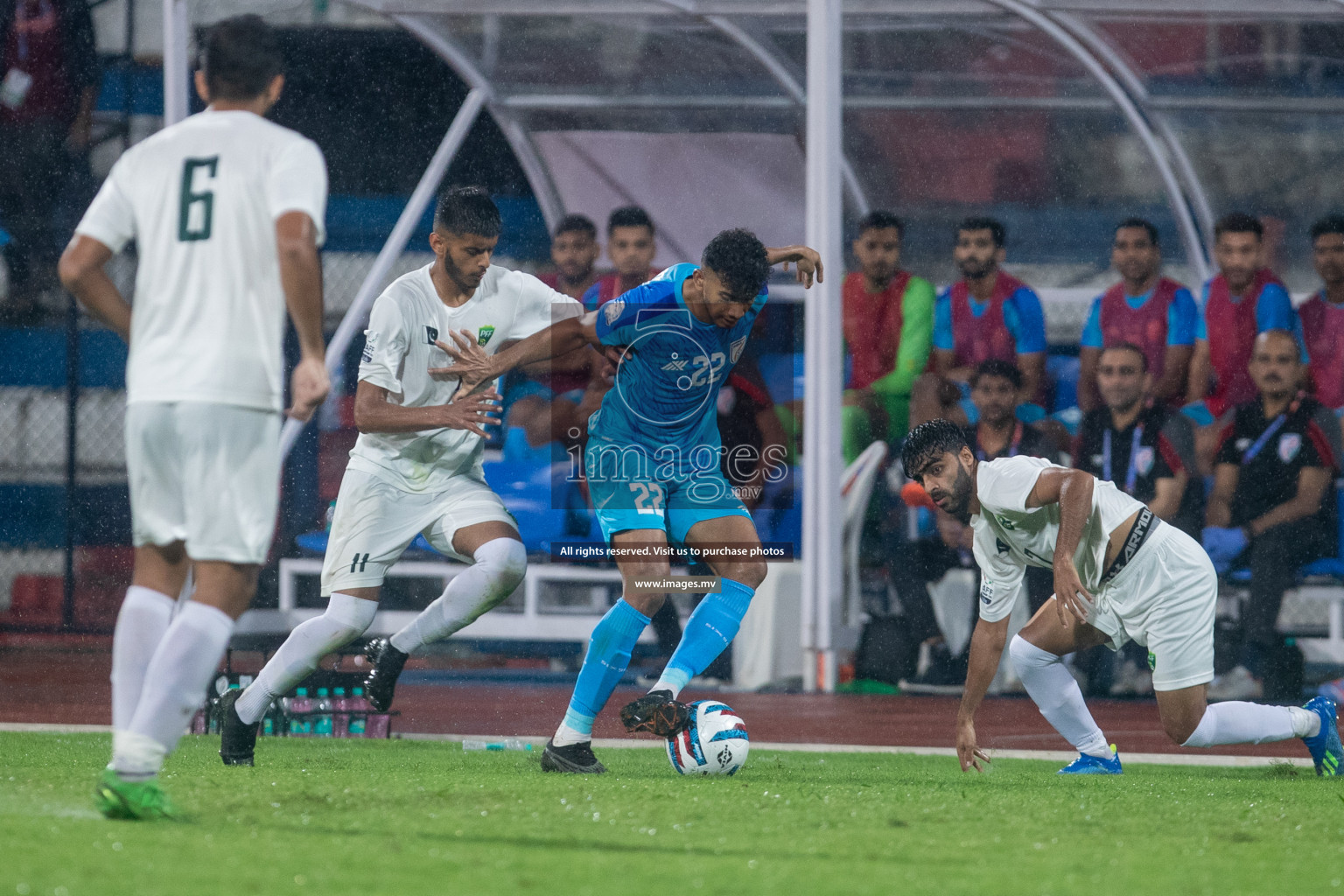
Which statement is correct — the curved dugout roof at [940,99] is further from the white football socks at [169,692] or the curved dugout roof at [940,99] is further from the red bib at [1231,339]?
the white football socks at [169,692]

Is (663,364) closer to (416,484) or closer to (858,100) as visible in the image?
(416,484)

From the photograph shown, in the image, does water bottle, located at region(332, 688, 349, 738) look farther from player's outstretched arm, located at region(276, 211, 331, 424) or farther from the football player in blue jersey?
player's outstretched arm, located at region(276, 211, 331, 424)

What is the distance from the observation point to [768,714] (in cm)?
852

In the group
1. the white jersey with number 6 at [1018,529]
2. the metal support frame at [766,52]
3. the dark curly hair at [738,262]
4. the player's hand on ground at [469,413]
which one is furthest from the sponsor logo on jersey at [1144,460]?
the player's hand on ground at [469,413]

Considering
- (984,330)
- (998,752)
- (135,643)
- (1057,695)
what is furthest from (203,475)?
(984,330)

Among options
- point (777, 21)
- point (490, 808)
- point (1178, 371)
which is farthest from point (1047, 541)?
point (777, 21)

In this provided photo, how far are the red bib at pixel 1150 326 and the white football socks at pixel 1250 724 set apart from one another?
3787 millimetres

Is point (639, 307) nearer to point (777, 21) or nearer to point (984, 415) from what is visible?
point (984, 415)

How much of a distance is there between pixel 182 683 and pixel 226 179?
1.20 m

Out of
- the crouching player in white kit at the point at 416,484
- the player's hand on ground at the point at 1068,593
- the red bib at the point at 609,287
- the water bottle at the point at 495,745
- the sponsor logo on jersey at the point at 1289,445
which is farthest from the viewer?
the red bib at the point at 609,287

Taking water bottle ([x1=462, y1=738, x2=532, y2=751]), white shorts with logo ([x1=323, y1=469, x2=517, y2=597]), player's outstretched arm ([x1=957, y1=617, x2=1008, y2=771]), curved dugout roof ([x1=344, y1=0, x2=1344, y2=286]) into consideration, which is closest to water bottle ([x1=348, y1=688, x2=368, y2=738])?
water bottle ([x1=462, y1=738, x2=532, y2=751])

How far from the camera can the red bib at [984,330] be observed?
9.56m

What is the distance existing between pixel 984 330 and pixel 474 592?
4.65 meters

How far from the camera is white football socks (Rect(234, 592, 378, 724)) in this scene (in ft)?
18.7
